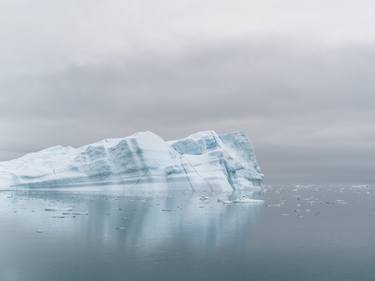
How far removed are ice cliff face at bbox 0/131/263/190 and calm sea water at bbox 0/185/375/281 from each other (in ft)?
91.7

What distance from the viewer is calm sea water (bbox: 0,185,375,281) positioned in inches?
885

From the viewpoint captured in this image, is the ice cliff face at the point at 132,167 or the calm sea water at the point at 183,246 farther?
the ice cliff face at the point at 132,167

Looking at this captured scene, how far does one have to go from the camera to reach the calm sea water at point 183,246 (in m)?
22.5

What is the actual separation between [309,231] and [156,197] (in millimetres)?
41367

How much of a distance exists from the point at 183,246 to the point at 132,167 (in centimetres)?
4769

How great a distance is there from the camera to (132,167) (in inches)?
3002

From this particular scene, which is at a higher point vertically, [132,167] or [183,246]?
[132,167]

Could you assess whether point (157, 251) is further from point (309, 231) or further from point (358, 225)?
point (358, 225)

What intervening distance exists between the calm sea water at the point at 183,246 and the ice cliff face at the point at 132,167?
27952 mm

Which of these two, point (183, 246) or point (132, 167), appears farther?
point (132, 167)

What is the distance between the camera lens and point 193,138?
9112cm

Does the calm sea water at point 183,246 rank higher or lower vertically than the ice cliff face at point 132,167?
lower

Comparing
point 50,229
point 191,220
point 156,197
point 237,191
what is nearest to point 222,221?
point 191,220

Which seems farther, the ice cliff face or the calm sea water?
the ice cliff face
